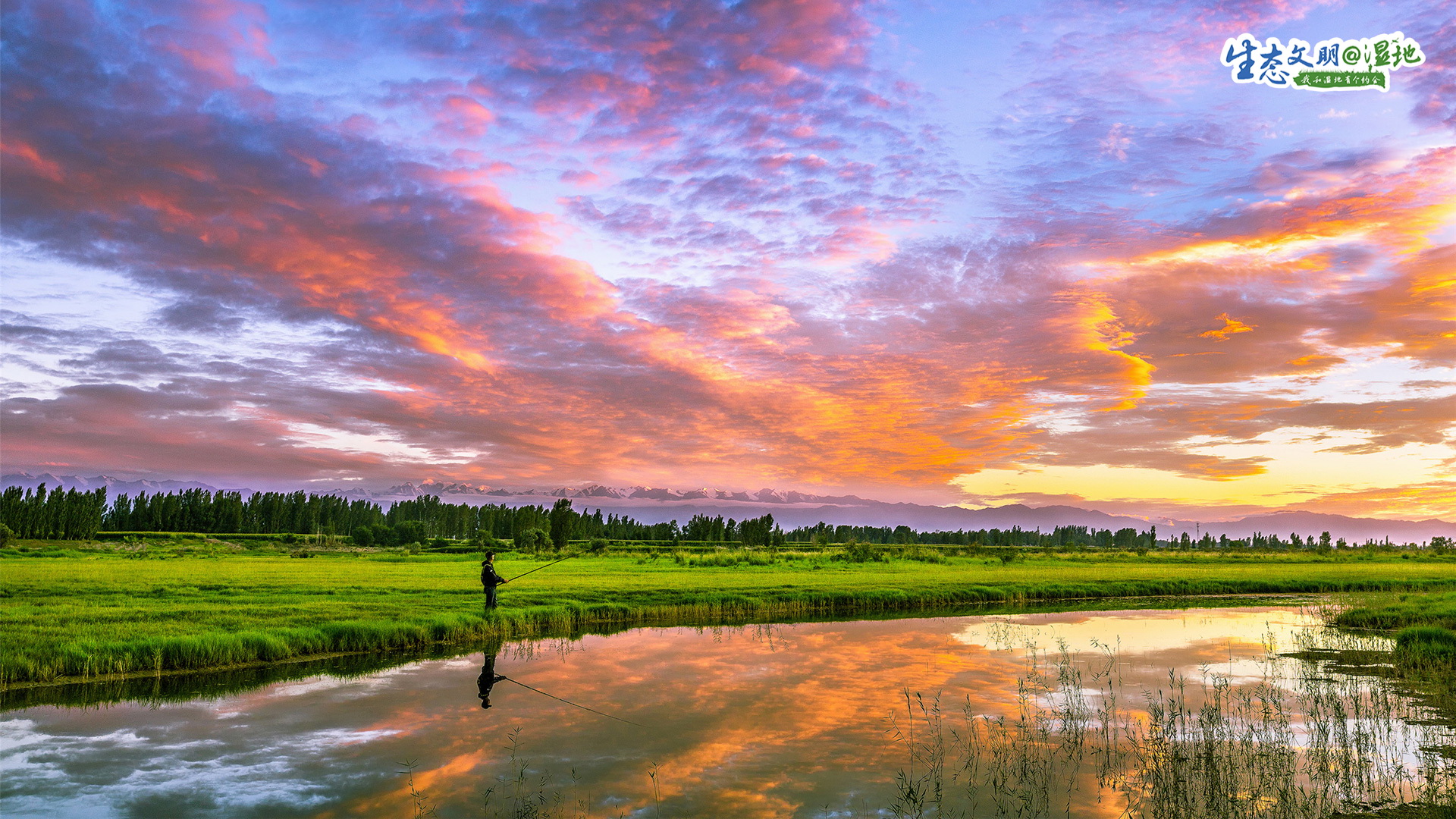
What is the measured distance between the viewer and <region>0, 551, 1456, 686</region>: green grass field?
22344 mm

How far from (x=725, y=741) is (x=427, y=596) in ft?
81.5

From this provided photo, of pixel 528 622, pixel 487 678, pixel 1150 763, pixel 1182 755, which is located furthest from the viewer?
pixel 528 622

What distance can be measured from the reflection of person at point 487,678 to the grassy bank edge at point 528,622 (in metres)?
3.08

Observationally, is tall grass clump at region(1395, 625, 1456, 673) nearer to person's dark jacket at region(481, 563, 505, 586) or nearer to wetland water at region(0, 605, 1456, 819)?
wetland water at region(0, 605, 1456, 819)

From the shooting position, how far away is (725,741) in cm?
1564

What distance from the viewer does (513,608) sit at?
105 feet

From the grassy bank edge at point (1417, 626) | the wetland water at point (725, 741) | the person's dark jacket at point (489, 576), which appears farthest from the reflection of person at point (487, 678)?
the grassy bank edge at point (1417, 626)

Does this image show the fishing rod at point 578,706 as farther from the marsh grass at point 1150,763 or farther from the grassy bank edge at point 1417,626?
the grassy bank edge at point 1417,626

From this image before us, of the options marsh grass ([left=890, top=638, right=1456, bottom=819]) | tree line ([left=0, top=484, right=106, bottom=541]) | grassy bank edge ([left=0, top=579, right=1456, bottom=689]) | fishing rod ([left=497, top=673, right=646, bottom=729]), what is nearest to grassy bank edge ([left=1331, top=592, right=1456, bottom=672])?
marsh grass ([left=890, top=638, right=1456, bottom=819])

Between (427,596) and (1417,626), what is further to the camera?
(427,596)

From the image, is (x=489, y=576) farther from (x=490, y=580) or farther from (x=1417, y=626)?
(x=1417, y=626)

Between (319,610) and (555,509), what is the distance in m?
106

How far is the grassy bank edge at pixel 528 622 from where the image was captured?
20375 mm

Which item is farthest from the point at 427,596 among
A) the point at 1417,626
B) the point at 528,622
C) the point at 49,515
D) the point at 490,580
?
the point at 49,515
